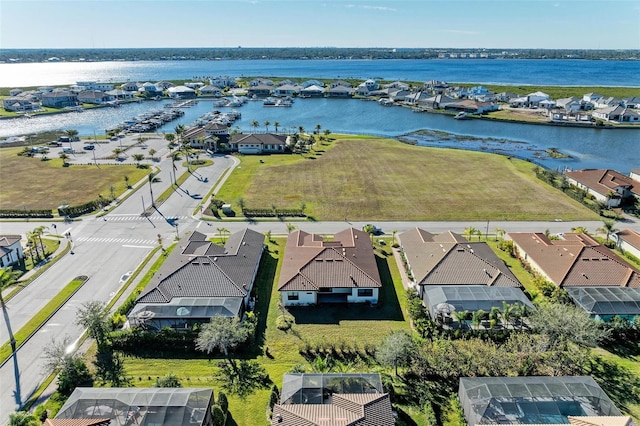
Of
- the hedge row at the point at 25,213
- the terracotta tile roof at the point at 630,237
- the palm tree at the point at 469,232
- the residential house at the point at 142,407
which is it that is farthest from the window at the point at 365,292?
the hedge row at the point at 25,213

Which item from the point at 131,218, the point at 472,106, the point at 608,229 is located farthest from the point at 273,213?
the point at 472,106

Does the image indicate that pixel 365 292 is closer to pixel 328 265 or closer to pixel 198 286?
pixel 328 265

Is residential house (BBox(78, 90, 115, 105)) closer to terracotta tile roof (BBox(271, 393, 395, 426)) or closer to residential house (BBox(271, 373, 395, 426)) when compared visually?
residential house (BBox(271, 373, 395, 426))

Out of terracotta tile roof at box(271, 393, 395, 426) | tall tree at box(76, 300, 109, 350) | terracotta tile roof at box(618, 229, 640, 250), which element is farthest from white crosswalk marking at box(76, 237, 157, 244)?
terracotta tile roof at box(618, 229, 640, 250)

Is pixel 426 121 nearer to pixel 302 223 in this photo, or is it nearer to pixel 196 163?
pixel 196 163

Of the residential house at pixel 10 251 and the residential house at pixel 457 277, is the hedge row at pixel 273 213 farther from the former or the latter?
the residential house at pixel 10 251

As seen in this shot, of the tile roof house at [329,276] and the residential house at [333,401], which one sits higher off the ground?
the residential house at [333,401]
